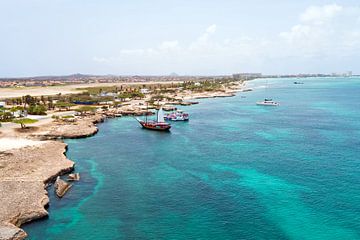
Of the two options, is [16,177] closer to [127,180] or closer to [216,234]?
[127,180]

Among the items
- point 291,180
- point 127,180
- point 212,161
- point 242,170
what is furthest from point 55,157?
point 291,180

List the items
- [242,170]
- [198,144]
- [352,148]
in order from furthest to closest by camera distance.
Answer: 1. [198,144]
2. [352,148]
3. [242,170]

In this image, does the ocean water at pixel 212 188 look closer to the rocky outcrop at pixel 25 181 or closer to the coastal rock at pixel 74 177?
the coastal rock at pixel 74 177

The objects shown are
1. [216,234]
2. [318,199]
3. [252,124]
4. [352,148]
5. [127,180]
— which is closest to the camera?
[216,234]

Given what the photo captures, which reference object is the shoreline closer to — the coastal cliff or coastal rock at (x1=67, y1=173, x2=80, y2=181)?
the coastal cliff

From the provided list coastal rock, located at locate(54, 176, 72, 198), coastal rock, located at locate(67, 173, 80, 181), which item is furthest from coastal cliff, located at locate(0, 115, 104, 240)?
coastal rock, located at locate(67, 173, 80, 181)

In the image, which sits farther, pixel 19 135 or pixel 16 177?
pixel 19 135

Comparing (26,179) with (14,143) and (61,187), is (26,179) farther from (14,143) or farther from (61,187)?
(14,143)
